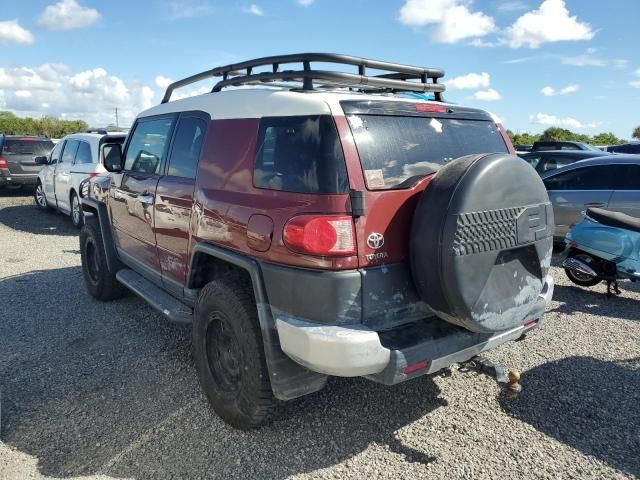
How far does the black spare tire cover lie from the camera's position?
2379 millimetres

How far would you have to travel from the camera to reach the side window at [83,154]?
9.02 metres

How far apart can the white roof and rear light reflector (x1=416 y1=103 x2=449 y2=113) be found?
0.16 feet

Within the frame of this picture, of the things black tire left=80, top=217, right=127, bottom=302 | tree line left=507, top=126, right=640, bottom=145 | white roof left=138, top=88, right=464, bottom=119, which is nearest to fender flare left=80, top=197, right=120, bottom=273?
→ black tire left=80, top=217, right=127, bottom=302

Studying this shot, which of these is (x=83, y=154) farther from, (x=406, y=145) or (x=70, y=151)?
(x=406, y=145)

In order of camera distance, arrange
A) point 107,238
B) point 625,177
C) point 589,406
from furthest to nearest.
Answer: point 625,177, point 107,238, point 589,406

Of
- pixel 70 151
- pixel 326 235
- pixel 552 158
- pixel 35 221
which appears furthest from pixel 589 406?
pixel 35 221

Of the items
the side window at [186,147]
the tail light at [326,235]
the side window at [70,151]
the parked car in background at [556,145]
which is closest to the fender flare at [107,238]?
the side window at [186,147]

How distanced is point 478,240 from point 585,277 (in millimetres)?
3910

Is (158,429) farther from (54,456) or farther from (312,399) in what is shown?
(312,399)

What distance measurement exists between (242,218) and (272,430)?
131 centimetres

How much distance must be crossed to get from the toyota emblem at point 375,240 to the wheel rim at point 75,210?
27.7 feet

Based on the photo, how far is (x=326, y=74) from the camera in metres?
2.76

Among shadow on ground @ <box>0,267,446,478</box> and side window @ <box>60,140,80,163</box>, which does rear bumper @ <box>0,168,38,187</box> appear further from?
shadow on ground @ <box>0,267,446,478</box>

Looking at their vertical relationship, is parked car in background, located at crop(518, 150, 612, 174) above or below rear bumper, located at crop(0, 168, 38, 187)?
above
